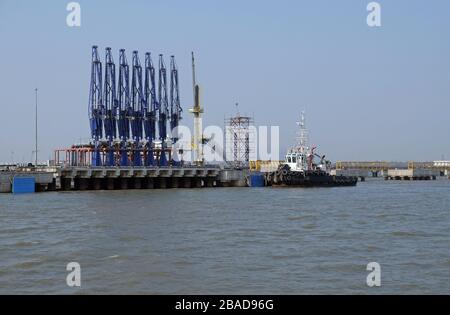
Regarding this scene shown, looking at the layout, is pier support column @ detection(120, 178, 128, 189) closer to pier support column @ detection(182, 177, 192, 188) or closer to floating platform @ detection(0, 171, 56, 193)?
pier support column @ detection(182, 177, 192, 188)

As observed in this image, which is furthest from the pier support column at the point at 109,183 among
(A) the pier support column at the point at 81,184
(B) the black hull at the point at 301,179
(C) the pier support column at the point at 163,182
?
(B) the black hull at the point at 301,179

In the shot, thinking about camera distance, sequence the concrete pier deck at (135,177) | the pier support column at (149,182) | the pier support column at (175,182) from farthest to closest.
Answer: the pier support column at (175,182) → the pier support column at (149,182) → the concrete pier deck at (135,177)

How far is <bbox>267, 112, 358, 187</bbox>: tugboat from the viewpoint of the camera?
7875 cm

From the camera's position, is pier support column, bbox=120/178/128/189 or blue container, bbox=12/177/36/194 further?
pier support column, bbox=120/178/128/189

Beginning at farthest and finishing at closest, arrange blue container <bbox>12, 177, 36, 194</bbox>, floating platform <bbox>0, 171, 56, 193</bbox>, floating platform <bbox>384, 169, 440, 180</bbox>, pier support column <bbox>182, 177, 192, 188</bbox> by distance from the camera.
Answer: floating platform <bbox>384, 169, 440, 180</bbox>, pier support column <bbox>182, 177, 192, 188</bbox>, floating platform <bbox>0, 171, 56, 193</bbox>, blue container <bbox>12, 177, 36, 194</bbox>

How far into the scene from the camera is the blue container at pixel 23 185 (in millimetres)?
66875

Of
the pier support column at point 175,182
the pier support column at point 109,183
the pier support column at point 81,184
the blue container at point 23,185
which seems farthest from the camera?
the pier support column at point 175,182

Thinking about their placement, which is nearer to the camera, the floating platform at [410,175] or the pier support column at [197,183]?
the pier support column at [197,183]

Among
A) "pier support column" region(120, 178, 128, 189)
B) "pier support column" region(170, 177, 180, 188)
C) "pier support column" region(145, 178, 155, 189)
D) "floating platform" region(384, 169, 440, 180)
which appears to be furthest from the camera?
"floating platform" region(384, 169, 440, 180)

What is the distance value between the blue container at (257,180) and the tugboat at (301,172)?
Answer: 4.90ft

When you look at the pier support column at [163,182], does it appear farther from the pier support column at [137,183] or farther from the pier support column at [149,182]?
the pier support column at [137,183]

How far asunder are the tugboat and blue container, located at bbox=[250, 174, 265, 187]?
1493 mm

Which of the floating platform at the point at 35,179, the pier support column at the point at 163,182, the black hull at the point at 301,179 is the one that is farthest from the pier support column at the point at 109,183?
the black hull at the point at 301,179

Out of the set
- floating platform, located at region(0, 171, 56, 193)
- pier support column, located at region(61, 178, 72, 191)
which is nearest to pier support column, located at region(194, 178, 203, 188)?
pier support column, located at region(61, 178, 72, 191)
